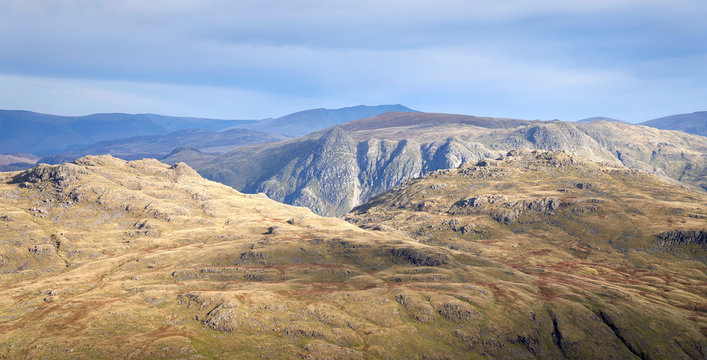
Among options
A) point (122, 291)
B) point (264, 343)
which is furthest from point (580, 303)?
point (122, 291)

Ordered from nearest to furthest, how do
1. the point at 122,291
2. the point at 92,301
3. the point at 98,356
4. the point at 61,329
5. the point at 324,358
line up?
the point at 98,356 < the point at 324,358 < the point at 61,329 < the point at 92,301 < the point at 122,291

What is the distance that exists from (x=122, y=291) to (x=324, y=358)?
4327 inches

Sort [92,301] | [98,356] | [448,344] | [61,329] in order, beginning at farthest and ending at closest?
[92,301] < [448,344] < [61,329] < [98,356]

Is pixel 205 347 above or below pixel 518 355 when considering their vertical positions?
above

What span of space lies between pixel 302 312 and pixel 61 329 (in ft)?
281

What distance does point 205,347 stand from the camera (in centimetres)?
14438

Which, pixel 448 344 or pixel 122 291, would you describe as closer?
pixel 448 344

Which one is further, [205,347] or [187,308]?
[187,308]

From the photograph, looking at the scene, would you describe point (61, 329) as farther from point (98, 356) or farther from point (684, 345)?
point (684, 345)

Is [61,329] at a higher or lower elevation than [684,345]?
higher

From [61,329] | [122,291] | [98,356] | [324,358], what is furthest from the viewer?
[122,291]

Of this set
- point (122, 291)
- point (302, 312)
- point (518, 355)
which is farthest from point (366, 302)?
point (122, 291)

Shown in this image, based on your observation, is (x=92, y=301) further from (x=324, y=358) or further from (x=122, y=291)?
(x=324, y=358)

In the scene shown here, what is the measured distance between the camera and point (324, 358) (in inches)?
5581
